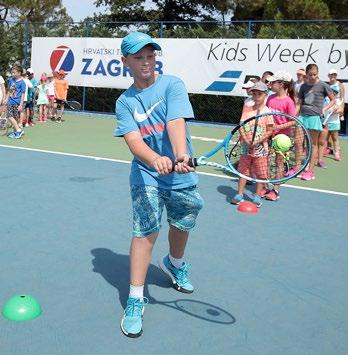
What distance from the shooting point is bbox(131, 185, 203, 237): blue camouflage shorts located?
3213mm

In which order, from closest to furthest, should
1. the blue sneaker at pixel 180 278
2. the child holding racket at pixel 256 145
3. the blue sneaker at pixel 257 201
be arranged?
the blue sneaker at pixel 180 278, the child holding racket at pixel 256 145, the blue sneaker at pixel 257 201

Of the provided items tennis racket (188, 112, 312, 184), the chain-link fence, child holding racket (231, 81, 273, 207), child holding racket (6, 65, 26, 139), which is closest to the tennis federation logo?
the chain-link fence

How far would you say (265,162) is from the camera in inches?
213

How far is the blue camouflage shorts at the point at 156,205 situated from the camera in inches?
126

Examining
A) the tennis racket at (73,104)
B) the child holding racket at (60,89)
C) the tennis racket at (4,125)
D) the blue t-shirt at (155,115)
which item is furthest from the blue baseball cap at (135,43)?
the tennis racket at (73,104)

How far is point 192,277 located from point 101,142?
7518 mm

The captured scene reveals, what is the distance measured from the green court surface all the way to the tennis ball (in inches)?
101

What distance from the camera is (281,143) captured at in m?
5.10

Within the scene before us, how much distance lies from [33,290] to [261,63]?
1065 cm

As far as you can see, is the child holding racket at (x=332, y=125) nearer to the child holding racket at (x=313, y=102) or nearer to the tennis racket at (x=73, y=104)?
the child holding racket at (x=313, y=102)

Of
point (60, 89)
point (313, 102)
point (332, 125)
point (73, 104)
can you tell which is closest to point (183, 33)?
point (60, 89)

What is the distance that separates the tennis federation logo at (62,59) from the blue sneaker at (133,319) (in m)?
14.3

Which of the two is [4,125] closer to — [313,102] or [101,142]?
[101,142]

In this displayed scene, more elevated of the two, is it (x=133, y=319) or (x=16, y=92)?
(x=16, y=92)
